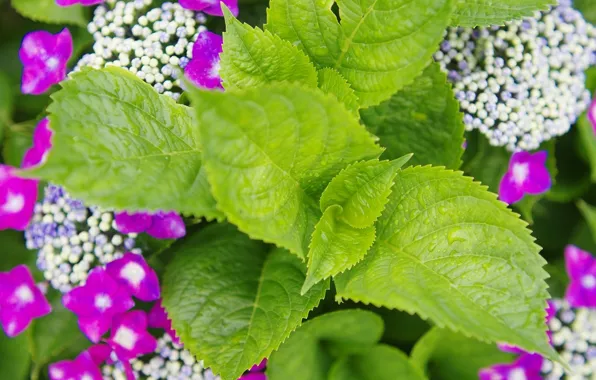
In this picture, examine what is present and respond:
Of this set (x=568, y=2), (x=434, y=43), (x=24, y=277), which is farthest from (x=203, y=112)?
(x=568, y=2)

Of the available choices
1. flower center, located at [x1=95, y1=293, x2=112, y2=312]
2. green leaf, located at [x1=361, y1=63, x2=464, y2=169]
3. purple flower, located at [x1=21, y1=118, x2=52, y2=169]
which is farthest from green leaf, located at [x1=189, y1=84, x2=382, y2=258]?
purple flower, located at [x1=21, y1=118, x2=52, y2=169]

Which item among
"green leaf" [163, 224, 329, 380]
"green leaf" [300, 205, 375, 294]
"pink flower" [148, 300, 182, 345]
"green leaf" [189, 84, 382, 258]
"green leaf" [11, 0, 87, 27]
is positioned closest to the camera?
"green leaf" [189, 84, 382, 258]

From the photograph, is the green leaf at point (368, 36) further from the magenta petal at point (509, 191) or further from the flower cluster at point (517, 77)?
the magenta petal at point (509, 191)

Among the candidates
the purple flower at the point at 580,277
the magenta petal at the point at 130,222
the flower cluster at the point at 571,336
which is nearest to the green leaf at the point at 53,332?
the magenta petal at the point at 130,222

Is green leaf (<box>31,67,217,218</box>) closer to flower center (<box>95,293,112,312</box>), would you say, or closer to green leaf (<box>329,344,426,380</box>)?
flower center (<box>95,293,112,312</box>)

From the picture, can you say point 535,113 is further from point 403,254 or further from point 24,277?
point 24,277

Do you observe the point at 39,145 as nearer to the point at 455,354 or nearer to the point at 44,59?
the point at 44,59

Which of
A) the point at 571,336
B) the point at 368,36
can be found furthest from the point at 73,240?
the point at 571,336
